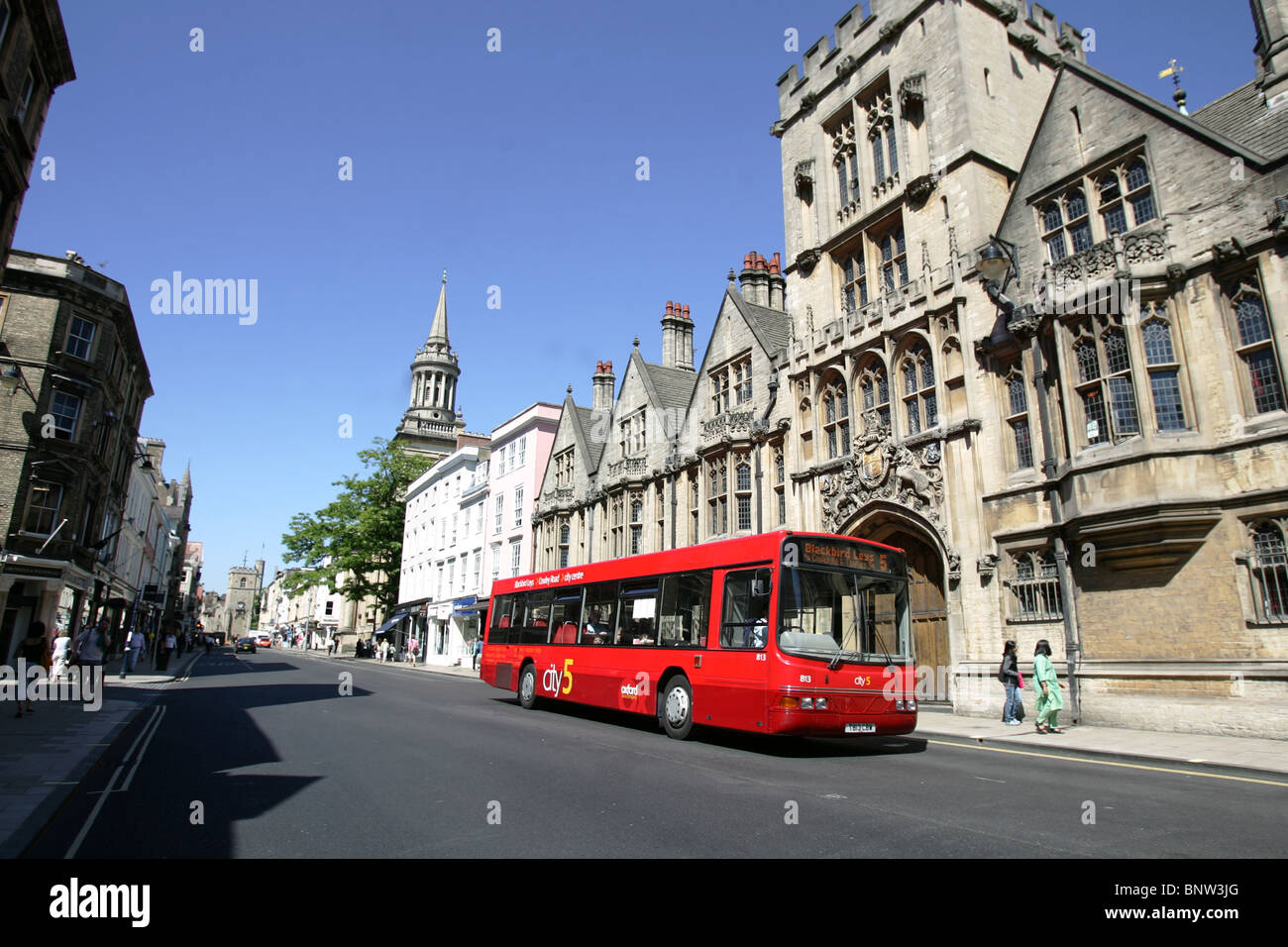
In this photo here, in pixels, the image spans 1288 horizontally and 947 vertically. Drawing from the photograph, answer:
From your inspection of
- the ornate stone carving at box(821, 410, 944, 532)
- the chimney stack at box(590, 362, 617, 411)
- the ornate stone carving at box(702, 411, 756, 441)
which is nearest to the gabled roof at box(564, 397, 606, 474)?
the chimney stack at box(590, 362, 617, 411)

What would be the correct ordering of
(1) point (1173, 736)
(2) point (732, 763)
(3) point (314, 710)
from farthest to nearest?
(3) point (314, 710)
(1) point (1173, 736)
(2) point (732, 763)

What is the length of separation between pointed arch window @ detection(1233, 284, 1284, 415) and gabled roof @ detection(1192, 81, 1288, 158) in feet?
8.76

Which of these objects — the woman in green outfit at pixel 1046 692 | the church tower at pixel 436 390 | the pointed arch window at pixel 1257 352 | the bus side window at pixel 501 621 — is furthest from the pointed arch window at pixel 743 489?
the church tower at pixel 436 390

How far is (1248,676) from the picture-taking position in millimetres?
12477

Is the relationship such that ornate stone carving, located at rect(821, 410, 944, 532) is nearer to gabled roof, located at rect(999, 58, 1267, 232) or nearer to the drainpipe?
the drainpipe

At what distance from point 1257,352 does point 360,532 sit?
2205 inches

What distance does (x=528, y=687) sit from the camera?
17.6m

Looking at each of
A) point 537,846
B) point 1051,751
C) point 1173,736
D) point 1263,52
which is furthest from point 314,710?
point 1263,52

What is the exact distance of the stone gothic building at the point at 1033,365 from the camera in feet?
43.9

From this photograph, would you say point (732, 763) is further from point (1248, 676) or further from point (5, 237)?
point (5, 237)

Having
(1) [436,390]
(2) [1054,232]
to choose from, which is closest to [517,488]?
(2) [1054,232]

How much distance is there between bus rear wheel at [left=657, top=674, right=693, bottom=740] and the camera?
12188 millimetres

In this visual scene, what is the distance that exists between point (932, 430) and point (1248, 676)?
8.35 metres
